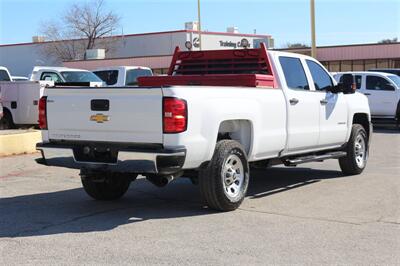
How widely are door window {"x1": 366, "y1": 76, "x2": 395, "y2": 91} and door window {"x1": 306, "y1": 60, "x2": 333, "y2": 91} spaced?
10.6 m

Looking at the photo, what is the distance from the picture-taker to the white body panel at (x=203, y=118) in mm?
6488

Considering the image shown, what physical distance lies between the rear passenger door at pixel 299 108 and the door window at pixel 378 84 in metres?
11.5

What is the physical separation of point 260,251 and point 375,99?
1523 centimetres

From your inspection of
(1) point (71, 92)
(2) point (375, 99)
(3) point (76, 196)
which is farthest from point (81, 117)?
(2) point (375, 99)

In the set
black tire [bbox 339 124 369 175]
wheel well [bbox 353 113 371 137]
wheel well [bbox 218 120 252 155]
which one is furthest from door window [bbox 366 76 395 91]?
wheel well [bbox 218 120 252 155]

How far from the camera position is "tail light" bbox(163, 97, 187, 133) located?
20.8 feet

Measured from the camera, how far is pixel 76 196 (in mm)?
8469

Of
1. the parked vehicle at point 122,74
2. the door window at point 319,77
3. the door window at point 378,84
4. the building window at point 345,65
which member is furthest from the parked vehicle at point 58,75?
the building window at point 345,65

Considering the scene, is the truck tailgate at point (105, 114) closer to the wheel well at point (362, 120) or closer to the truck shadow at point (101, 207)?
the truck shadow at point (101, 207)

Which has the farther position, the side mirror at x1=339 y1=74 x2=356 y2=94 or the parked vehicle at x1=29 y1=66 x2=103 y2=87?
the parked vehicle at x1=29 y1=66 x2=103 y2=87

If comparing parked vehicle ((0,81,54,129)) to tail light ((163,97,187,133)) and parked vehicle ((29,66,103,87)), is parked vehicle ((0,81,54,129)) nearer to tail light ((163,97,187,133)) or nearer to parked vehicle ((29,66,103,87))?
parked vehicle ((29,66,103,87))

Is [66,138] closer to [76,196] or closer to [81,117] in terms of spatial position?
[81,117]

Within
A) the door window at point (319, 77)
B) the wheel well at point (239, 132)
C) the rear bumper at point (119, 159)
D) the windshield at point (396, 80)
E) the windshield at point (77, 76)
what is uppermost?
the windshield at point (77, 76)

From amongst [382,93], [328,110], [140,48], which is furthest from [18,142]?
[140,48]
